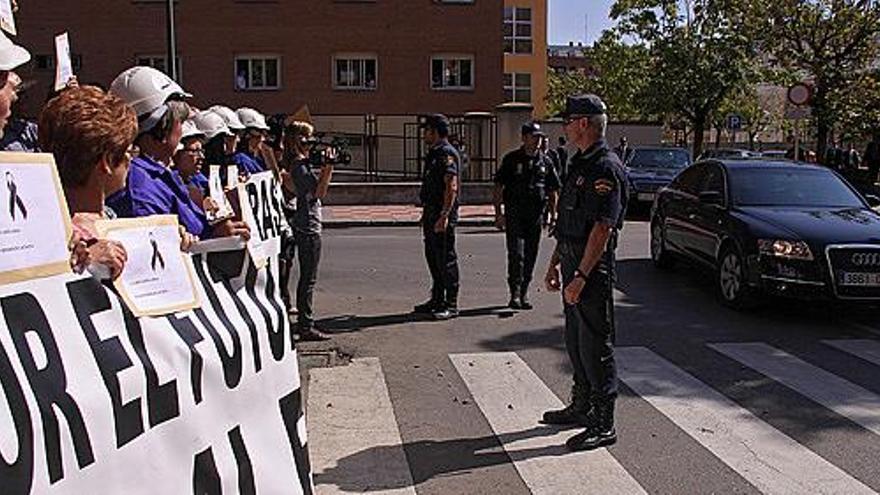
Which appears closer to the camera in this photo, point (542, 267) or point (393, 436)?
point (393, 436)

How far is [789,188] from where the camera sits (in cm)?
1074

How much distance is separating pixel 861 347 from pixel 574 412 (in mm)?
3570

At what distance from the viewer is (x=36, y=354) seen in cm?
214

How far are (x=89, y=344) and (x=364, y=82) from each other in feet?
116

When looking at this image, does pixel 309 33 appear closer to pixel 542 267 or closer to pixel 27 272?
pixel 542 267

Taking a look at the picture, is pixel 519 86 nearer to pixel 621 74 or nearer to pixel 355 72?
pixel 621 74

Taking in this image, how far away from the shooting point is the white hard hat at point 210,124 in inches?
259

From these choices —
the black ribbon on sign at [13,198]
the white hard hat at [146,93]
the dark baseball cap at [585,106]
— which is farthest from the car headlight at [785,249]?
the black ribbon on sign at [13,198]

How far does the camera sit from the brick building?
35.5 metres

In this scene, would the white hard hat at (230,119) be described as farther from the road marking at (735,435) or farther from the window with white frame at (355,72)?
the window with white frame at (355,72)

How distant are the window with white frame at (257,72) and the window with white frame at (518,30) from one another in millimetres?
19550

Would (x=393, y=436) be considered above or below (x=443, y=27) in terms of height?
below

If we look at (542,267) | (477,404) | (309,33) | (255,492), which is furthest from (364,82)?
(255,492)

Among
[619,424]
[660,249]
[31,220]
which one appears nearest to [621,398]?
[619,424]
